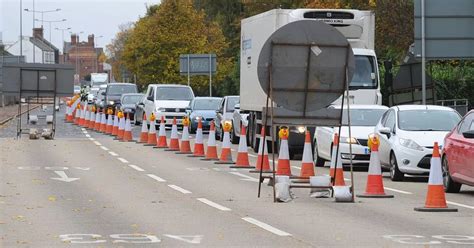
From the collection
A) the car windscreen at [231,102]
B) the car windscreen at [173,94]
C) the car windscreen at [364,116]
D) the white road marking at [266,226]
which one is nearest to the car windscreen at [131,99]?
the car windscreen at [173,94]

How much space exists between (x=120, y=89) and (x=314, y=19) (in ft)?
125

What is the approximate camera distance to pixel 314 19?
29734 mm

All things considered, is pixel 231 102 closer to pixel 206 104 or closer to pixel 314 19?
pixel 206 104

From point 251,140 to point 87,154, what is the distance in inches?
227

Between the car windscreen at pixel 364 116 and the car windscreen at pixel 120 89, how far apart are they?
40007 millimetres

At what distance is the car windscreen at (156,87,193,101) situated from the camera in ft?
165

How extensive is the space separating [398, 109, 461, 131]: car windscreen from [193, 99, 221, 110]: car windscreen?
2321 cm

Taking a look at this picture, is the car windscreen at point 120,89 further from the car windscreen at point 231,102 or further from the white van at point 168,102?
the car windscreen at point 231,102

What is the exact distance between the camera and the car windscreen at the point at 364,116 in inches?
1045

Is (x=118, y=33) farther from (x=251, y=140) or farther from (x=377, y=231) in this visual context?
(x=377, y=231)

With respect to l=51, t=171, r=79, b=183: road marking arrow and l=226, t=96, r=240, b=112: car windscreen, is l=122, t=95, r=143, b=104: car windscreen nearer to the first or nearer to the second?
l=226, t=96, r=240, b=112: car windscreen

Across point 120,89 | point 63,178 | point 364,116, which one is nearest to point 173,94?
point 120,89

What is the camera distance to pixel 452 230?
44.3ft

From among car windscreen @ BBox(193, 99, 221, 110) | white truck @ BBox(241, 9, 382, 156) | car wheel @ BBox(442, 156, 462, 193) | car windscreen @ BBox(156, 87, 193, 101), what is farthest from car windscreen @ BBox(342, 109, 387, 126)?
car windscreen @ BBox(156, 87, 193, 101)
